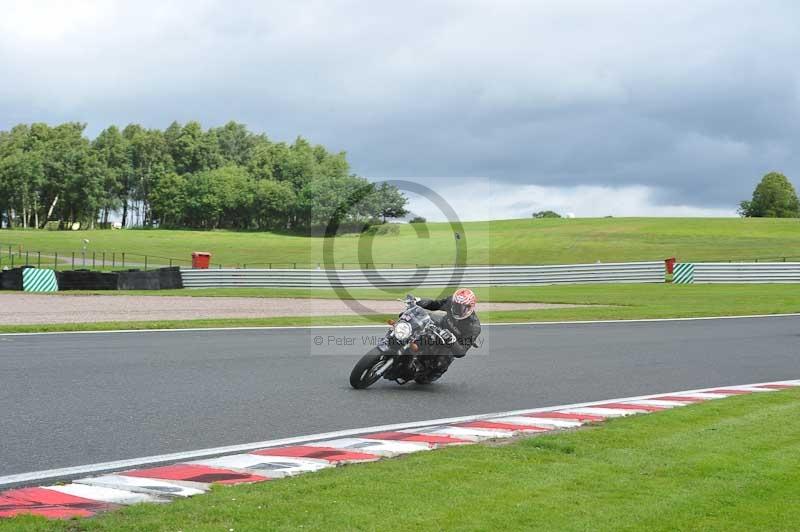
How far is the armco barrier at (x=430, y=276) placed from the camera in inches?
1746

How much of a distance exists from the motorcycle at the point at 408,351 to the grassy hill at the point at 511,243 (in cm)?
4170

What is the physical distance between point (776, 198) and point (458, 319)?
163467 mm

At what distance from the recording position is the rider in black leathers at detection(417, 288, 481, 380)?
11.9 m

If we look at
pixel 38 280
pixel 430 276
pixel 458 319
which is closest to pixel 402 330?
pixel 458 319

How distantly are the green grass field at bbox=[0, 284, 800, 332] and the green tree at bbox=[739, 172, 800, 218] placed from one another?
125474 millimetres

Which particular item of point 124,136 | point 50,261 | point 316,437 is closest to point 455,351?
point 316,437

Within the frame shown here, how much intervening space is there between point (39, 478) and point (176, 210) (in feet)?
418

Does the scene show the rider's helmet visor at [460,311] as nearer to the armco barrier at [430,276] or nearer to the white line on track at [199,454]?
the white line on track at [199,454]

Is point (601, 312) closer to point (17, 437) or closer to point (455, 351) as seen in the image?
point (455, 351)

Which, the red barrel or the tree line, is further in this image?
the tree line

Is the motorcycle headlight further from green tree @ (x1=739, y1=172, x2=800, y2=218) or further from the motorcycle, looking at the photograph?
green tree @ (x1=739, y1=172, x2=800, y2=218)

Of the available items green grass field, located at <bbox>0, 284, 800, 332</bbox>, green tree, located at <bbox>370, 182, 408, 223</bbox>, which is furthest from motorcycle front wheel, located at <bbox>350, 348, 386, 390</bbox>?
green tree, located at <bbox>370, 182, 408, 223</bbox>

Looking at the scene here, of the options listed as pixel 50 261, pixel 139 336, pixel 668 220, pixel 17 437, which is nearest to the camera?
pixel 17 437

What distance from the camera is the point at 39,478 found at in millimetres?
6820
